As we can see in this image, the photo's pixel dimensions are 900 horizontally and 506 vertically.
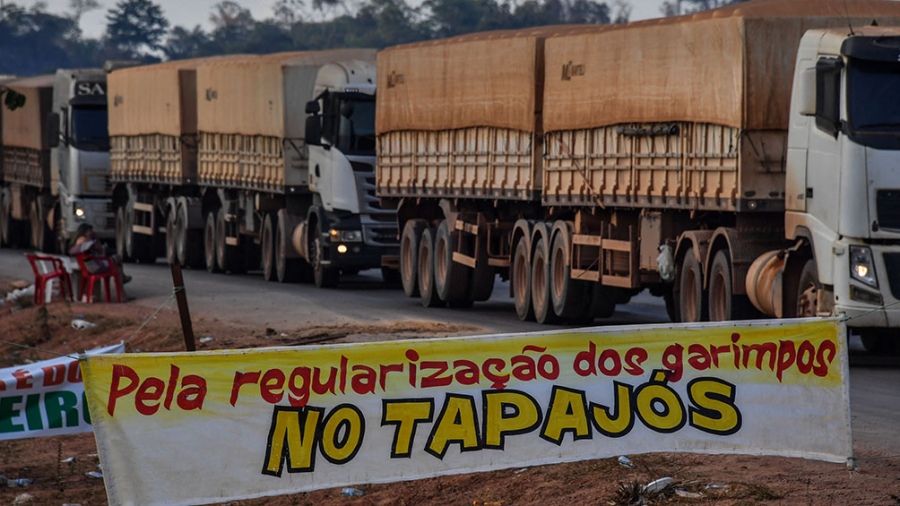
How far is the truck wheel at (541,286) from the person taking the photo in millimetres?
19938

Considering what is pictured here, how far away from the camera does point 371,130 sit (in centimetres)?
2592

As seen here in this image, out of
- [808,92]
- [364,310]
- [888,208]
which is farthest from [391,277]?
[888,208]

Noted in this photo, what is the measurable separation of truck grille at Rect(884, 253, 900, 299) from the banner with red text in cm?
503

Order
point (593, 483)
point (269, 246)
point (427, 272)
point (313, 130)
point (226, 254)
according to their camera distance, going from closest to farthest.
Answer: point (593, 483) → point (427, 272) → point (313, 130) → point (269, 246) → point (226, 254)

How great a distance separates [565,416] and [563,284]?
1071 centimetres

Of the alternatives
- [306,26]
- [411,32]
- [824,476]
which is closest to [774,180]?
[824,476]

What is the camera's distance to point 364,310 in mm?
21906

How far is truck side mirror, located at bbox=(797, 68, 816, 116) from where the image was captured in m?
14.1

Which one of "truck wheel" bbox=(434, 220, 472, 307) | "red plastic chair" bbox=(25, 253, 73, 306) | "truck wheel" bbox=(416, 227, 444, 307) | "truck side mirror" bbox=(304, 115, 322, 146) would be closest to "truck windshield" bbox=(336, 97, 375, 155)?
"truck side mirror" bbox=(304, 115, 322, 146)

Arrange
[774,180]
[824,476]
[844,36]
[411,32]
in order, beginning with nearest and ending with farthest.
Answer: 1. [824,476]
2. [844,36]
3. [774,180]
4. [411,32]

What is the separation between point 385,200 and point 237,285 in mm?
3663

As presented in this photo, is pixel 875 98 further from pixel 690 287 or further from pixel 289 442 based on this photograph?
pixel 289 442

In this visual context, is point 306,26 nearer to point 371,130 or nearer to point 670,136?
point 371,130

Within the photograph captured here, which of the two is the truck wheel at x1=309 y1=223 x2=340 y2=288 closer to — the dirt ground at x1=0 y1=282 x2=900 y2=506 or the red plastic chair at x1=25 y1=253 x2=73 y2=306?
the red plastic chair at x1=25 y1=253 x2=73 y2=306
